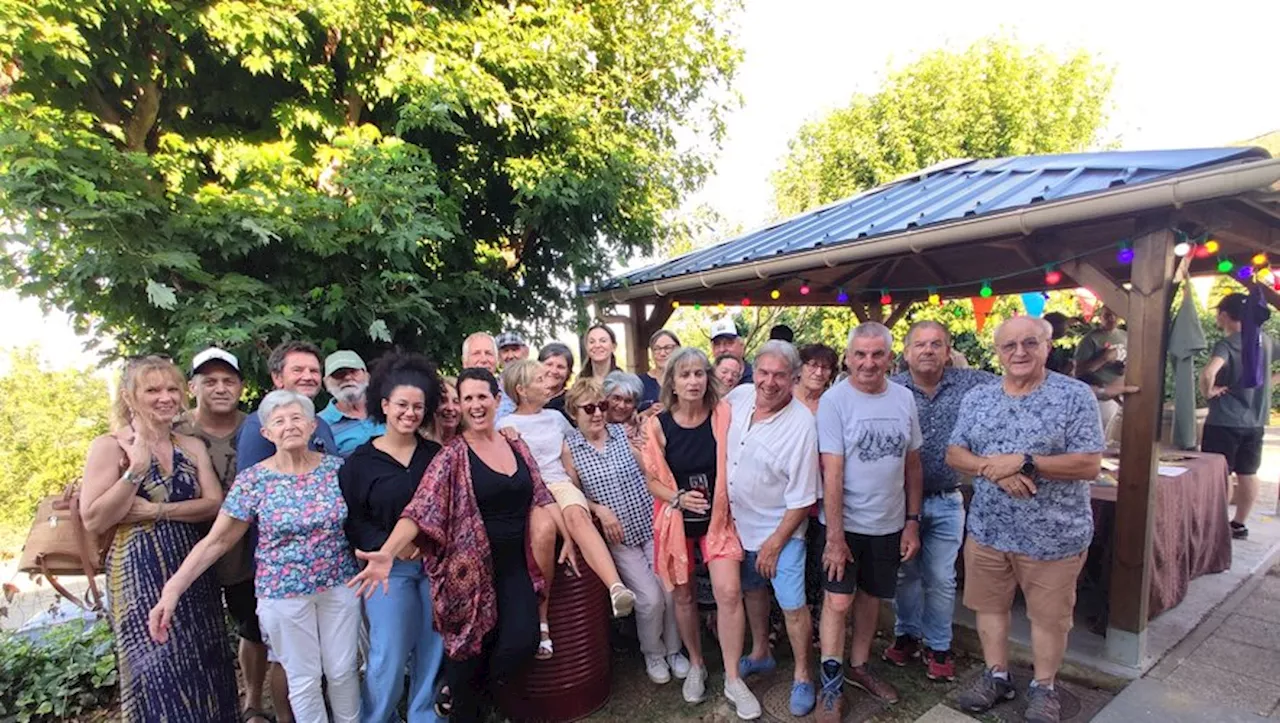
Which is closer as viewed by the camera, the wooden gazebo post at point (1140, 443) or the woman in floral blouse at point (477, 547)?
the woman in floral blouse at point (477, 547)

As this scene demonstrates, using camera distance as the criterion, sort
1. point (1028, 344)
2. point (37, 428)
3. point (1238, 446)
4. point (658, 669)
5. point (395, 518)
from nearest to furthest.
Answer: point (395, 518)
point (1028, 344)
point (658, 669)
point (1238, 446)
point (37, 428)

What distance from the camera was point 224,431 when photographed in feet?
9.29

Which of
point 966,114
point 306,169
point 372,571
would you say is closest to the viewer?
point 372,571

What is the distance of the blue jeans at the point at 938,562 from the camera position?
9.99 ft

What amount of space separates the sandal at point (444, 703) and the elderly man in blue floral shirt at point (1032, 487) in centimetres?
245

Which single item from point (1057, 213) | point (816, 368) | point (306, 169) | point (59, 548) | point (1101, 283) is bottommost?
point (59, 548)

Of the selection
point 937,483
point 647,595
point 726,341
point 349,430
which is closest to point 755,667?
point 647,595

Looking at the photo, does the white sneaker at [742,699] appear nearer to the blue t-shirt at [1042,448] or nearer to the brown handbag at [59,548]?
the blue t-shirt at [1042,448]

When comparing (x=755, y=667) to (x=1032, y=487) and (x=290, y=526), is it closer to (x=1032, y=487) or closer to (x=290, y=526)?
(x=1032, y=487)

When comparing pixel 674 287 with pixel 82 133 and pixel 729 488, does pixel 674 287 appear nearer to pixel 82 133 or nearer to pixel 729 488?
pixel 729 488

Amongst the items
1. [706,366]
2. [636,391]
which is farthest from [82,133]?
[706,366]

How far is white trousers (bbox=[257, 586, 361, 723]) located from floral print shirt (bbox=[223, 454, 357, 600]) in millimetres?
62

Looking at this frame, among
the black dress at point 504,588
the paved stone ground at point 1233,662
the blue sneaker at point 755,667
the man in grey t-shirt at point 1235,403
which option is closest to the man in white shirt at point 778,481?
the blue sneaker at point 755,667

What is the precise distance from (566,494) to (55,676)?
11.3ft
